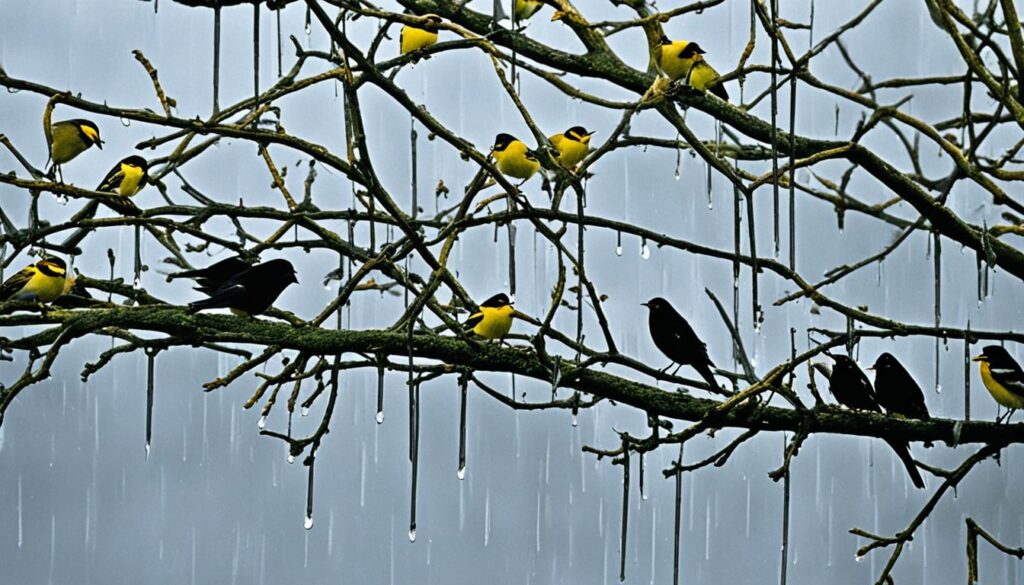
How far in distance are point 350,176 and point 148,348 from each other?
1568 mm

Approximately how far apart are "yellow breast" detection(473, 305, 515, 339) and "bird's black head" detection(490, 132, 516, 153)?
855 millimetres

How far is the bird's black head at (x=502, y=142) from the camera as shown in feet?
21.4

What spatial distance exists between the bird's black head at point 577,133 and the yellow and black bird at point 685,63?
503 millimetres

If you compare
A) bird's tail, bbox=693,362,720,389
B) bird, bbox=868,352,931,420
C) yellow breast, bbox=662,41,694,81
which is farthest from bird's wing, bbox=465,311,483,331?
bird, bbox=868,352,931,420

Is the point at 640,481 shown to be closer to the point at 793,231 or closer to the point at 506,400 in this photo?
the point at 506,400

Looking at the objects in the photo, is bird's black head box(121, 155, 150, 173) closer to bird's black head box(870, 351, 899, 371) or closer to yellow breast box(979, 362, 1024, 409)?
bird's black head box(870, 351, 899, 371)

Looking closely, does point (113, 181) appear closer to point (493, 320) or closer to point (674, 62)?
point (493, 320)

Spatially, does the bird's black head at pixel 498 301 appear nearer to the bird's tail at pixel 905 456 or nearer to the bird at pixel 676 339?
the bird at pixel 676 339

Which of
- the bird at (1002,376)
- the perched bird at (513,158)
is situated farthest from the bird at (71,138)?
the bird at (1002,376)

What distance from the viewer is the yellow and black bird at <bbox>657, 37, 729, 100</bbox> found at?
641 centimetres

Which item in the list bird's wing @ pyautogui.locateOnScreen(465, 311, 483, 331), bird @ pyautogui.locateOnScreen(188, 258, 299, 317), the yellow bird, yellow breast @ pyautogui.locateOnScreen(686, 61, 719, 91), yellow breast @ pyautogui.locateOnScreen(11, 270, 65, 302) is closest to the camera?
bird @ pyautogui.locateOnScreen(188, 258, 299, 317)

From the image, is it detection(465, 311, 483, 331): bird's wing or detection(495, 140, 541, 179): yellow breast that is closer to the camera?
detection(465, 311, 483, 331): bird's wing

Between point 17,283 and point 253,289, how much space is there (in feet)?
3.81

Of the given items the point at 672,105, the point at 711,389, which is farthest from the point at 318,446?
the point at 672,105
